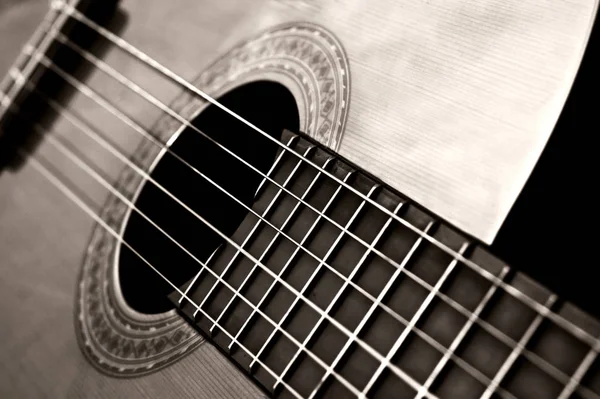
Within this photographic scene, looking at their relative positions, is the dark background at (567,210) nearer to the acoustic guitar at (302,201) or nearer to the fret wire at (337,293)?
the acoustic guitar at (302,201)

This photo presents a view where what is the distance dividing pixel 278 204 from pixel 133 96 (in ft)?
1.18

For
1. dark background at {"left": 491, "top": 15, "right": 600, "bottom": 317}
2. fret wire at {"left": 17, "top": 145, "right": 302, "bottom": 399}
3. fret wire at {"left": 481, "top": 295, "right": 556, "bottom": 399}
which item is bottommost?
fret wire at {"left": 17, "top": 145, "right": 302, "bottom": 399}

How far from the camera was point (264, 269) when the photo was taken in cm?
60

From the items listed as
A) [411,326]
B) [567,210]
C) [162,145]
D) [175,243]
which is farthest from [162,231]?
[567,210]

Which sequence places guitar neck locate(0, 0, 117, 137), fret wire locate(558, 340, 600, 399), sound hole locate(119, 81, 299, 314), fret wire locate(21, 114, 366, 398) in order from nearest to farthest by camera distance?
fret wire locate(558, 340, 600, 399), fret wire locate(21, 114, 366, 398), sound hole locate(119, 81, 299, 314), guitar neck locate(0, 0, 117, 137)

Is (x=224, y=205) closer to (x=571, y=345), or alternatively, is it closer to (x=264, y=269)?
(x=264, y=269)

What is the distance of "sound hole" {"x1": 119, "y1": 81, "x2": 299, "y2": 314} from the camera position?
0.72 metres

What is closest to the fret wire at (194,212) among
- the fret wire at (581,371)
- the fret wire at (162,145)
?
the fret wire at (162,145)

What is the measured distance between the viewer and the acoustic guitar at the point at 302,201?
0.50 metres

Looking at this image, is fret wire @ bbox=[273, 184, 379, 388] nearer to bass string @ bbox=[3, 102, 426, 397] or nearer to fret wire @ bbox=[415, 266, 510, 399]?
bass string @ bbox=[3, 102, 426, 397]

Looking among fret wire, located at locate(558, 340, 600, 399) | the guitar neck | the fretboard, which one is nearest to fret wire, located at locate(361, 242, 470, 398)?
the fretboard

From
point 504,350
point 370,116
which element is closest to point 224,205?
point 370,116

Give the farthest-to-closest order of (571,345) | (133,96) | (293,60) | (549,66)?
(133,96)
(293,60)
(549,66)
(571,345)

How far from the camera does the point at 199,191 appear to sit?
29.5 inches
